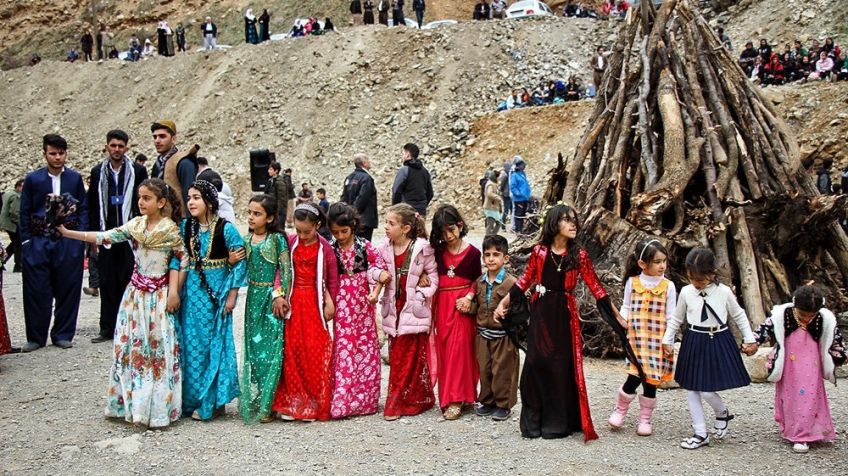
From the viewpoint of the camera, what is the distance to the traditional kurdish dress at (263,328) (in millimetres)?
5969

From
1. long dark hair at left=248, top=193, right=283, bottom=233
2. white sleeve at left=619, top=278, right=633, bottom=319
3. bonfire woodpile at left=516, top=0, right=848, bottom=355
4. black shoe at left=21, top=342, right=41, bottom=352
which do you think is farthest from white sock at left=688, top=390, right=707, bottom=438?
black shoe at left=21, top=342, right=41, bottom=352

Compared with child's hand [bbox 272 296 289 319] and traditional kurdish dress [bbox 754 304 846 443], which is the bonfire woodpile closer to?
traditional kurdish dress [bbox 754 304 846 443]

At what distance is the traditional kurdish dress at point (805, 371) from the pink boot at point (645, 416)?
29.7 inches

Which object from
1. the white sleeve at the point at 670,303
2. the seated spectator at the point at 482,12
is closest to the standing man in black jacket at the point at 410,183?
the white sleeve at the point at 670,303

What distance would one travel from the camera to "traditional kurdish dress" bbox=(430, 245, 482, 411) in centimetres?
605

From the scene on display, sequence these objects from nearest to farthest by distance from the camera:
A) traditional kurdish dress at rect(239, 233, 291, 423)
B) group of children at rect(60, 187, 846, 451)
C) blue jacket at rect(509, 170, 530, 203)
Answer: group of children at rect(60, 187, 846, 451)
traditional kurdish dress at rect(239, 233, 291, 423)
blue jacket at rect(509, 170, 530, 203)

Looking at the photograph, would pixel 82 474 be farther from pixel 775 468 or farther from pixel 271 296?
pixel 775 468

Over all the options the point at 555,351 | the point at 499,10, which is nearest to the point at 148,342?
the point at 555,351

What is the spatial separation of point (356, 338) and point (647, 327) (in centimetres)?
199

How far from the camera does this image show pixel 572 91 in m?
26.7

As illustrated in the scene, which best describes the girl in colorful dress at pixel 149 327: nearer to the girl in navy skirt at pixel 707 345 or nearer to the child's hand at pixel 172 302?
the child's hand at pixel 172 302

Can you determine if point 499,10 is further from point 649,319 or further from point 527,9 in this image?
point 649,319

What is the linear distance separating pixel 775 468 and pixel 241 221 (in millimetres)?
22586

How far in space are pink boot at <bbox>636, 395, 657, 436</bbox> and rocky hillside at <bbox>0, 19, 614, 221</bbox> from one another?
19114 mm
